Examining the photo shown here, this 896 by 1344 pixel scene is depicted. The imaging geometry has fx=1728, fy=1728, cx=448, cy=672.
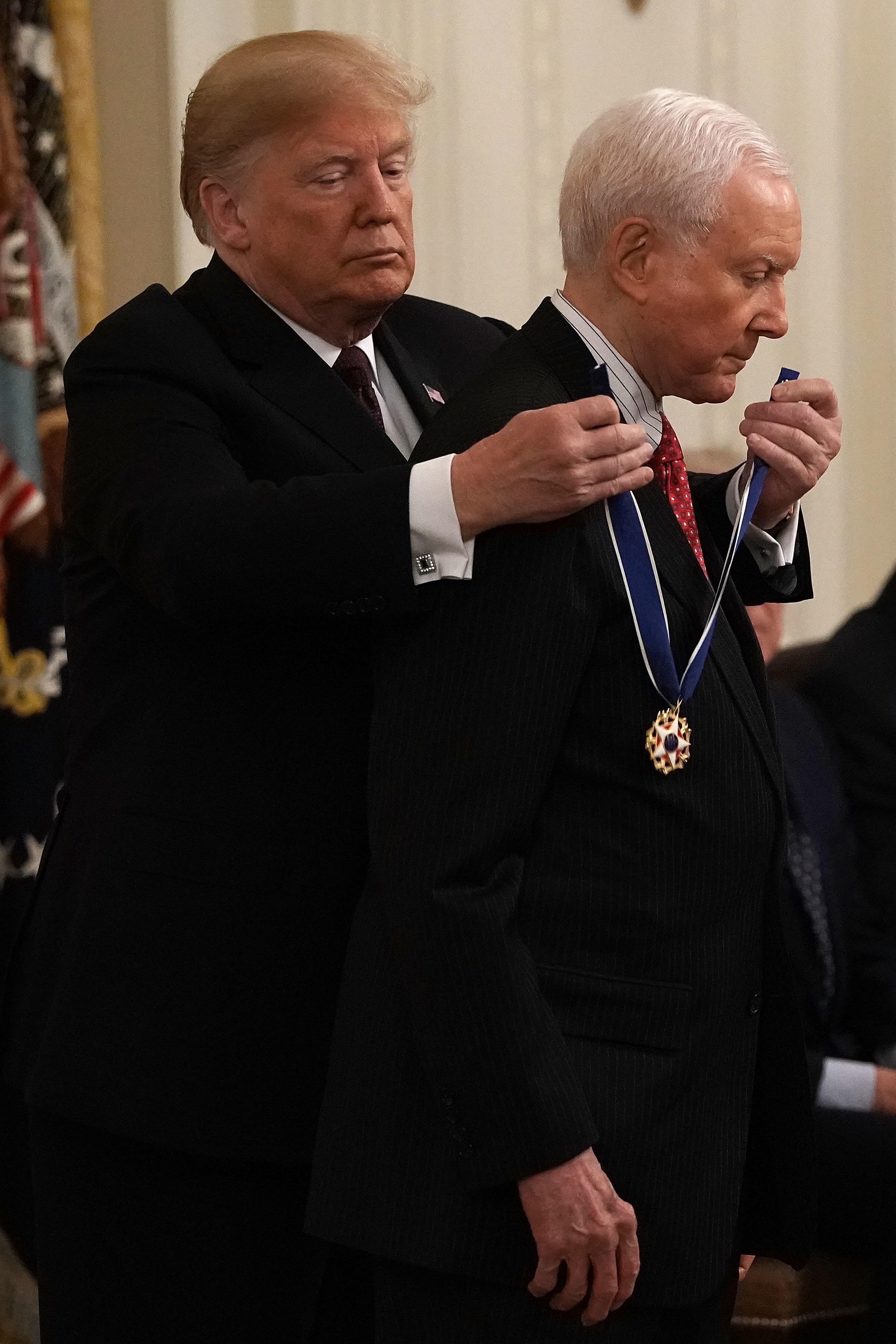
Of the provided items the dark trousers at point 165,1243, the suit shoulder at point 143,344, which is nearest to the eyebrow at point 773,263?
the suit shoulder at point 143,344

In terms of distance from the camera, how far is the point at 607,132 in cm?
162

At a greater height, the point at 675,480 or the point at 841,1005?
the point at 675,480

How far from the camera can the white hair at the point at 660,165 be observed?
1565 mm

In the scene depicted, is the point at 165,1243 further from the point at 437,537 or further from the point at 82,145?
the point at 82,145

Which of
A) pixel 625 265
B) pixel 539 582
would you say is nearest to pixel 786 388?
pixel 625 265

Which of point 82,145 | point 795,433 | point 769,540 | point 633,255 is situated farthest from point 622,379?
point 82,145

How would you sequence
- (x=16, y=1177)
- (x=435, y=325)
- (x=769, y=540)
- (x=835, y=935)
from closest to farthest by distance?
(x=769, y=540)
(x=435, y=325)
(x=835, y=935)
(x=16, y=1177)

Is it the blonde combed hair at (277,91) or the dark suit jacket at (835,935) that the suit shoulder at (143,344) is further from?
the dark suit jacket at (835,935)

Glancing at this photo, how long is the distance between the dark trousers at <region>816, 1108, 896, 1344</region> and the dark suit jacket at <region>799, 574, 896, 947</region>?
333mm

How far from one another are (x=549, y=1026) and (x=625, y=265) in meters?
0.70

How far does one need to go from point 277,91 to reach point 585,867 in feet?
2.91

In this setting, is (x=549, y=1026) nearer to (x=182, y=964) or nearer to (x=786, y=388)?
(x=182, y=964)

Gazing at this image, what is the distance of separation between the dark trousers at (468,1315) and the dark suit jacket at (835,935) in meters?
1.15

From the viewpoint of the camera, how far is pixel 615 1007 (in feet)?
5.03
